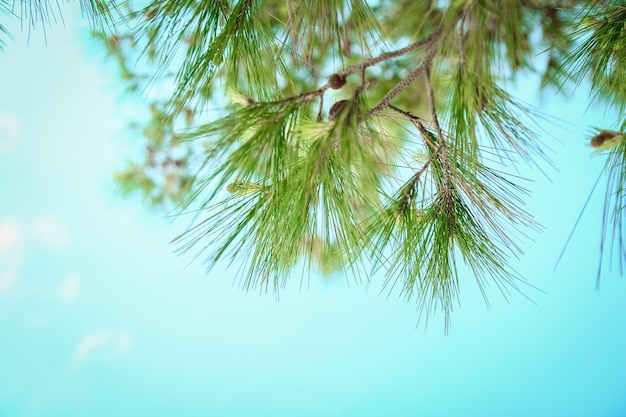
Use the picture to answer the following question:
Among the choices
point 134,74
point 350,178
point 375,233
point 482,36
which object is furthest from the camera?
point 134,74

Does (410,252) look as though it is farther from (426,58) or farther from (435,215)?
(426,58)

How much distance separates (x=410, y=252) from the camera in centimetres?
61

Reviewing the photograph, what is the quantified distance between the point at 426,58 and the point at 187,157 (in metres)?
1.15

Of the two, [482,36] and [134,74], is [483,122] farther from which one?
[134,74]

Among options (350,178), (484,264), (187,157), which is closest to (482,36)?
(350,178)

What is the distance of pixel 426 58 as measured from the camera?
46 cm

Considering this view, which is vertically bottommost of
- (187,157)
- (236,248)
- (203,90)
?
(236,248)

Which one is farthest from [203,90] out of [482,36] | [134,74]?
[134,74]

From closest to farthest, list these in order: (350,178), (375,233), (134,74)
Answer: (350,178) < (375,233) < (134,74)

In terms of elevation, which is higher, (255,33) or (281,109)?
(255,33)

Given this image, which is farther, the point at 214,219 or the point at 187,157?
the point at 187,157

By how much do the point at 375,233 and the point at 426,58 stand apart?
23cm

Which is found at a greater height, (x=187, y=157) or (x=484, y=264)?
(x=187, y=157)

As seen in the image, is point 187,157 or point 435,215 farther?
point 187,157
